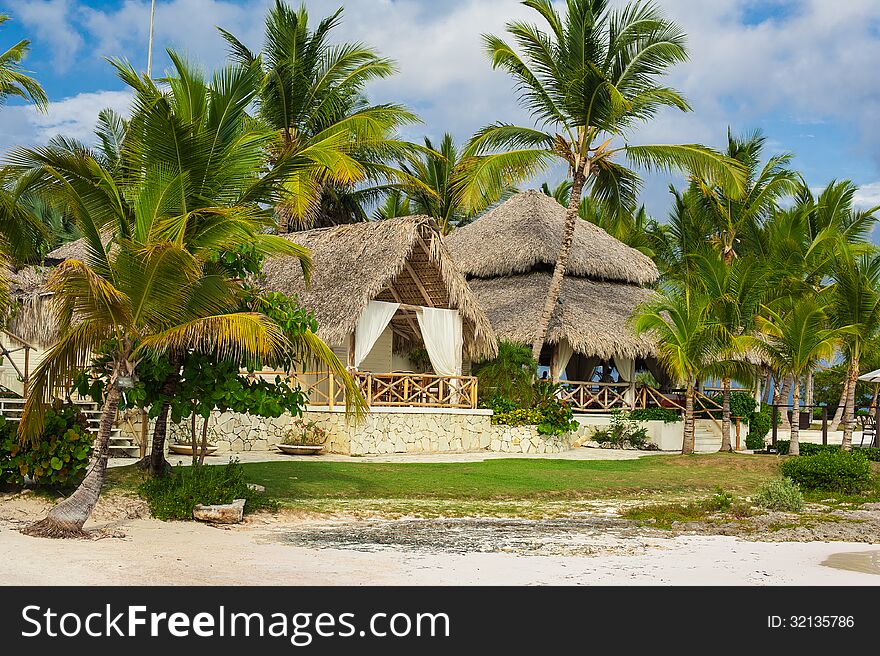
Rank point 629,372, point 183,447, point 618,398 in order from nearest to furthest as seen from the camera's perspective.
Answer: point 183,447, point 618,398, point 629,372

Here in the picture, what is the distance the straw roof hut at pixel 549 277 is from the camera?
22.5 metres

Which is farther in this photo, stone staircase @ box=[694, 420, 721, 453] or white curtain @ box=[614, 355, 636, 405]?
white curtain @ box=[614, 355, 636, 405]

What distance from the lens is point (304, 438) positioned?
1811cm

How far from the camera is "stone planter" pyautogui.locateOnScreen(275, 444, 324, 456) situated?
1742 centimetres

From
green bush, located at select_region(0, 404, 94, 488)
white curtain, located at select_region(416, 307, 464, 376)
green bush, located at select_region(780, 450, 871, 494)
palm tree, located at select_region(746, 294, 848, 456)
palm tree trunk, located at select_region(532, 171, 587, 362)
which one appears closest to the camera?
green bush, located at select_region(0, 404, 94, 488)

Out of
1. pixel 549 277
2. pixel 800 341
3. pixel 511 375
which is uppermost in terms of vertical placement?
pixel 549 277

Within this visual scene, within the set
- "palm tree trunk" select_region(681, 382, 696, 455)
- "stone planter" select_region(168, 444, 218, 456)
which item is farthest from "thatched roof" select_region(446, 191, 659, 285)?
"stone planter" select_region(168, 444, 218, 456)

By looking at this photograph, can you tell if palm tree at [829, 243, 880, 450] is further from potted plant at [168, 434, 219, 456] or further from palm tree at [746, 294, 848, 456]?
potted plant at [168, 434, 219, 456]

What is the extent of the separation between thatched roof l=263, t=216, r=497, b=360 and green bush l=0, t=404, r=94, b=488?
7682 millimetres

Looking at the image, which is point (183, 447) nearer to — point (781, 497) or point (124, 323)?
point (124, 323)

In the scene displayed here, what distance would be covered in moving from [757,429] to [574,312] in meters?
5.51

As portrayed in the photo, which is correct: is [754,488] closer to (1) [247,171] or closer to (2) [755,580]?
(2) [755,580]

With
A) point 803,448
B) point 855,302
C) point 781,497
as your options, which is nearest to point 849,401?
point 803,448

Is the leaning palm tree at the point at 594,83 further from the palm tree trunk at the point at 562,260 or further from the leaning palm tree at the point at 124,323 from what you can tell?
the leaning palm tree at the point at 124,323
